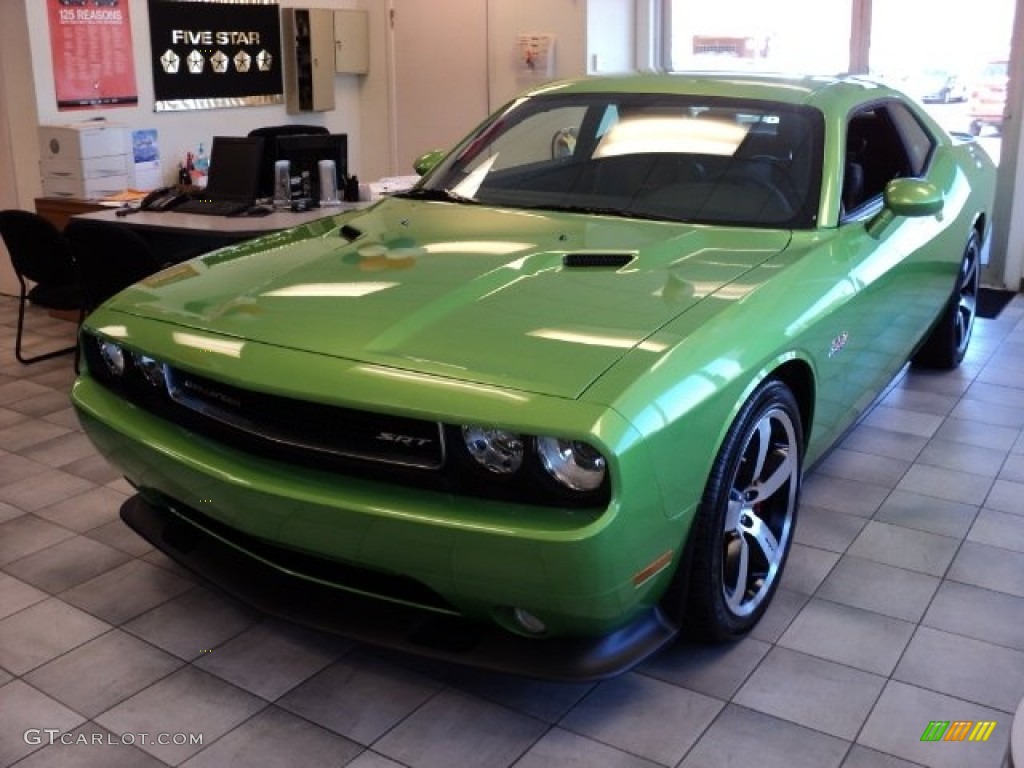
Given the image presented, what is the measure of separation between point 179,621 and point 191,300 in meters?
0.80

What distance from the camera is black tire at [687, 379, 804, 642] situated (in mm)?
2273

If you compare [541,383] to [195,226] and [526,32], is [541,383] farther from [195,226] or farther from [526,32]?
[526,32]

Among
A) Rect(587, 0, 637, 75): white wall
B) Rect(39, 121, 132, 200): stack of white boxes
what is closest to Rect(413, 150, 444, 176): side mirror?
Rect(39, 121, 132, 200): stack of white boxes

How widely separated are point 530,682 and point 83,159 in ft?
14.4

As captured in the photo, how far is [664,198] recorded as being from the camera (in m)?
3.09

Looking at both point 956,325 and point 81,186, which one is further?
point 81,186

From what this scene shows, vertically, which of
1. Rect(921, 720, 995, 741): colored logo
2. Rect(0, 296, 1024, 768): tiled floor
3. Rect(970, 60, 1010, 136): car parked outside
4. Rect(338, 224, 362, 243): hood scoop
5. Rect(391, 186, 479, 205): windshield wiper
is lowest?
Rect(921, 720, 995, 741): colored logo

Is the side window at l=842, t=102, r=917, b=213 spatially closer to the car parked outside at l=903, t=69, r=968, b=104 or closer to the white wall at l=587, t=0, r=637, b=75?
the car parked outside at l=903, t=69, r=968, b=104

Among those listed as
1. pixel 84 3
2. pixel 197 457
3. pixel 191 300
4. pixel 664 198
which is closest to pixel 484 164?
pixel 664 198

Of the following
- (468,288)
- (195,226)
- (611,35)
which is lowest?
(195,226)

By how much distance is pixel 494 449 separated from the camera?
6.72 ft

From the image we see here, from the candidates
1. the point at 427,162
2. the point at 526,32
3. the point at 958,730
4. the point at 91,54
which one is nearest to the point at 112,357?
the point at 427,162

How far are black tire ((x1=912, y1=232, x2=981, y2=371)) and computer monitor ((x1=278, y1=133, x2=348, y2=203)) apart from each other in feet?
9.39

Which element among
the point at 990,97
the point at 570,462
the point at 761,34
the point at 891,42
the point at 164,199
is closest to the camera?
the point at 570,462
